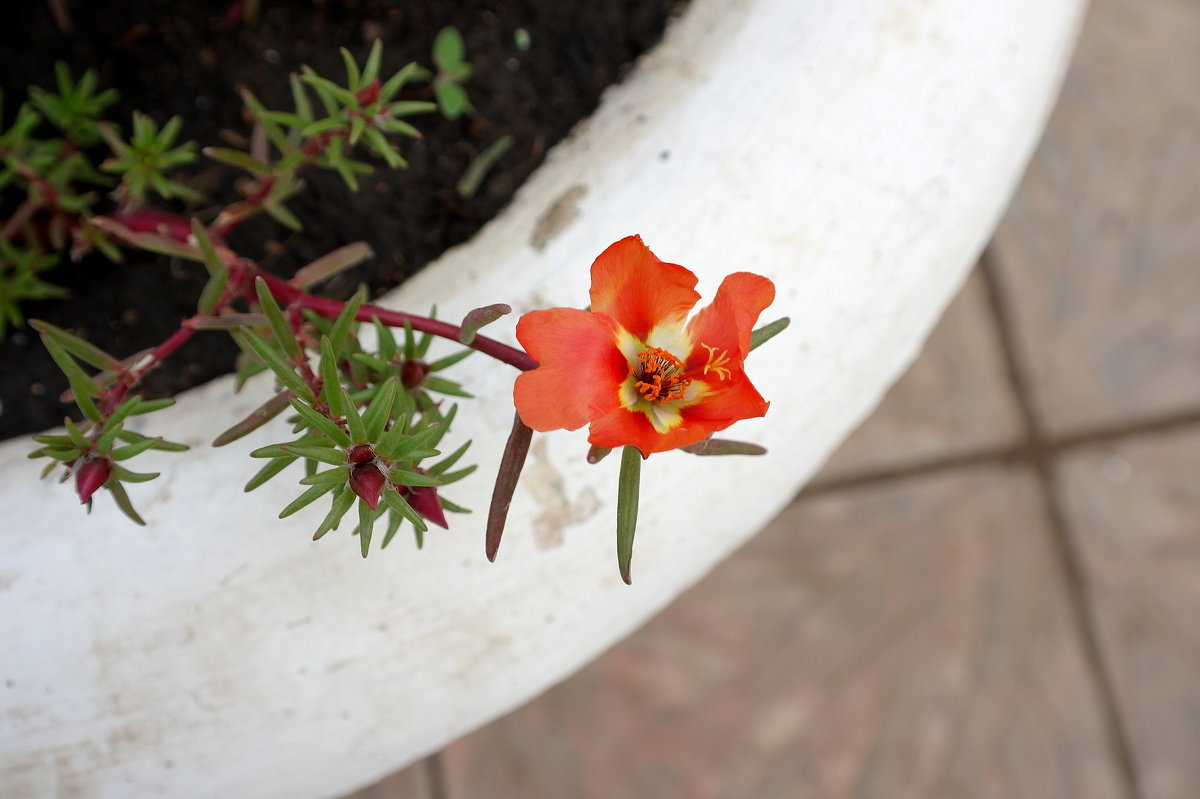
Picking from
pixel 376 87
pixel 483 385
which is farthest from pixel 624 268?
pixel 376 87

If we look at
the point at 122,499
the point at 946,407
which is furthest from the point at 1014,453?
the point at 122,499

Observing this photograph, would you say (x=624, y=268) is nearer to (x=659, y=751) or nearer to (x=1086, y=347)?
(x=659, y=751)

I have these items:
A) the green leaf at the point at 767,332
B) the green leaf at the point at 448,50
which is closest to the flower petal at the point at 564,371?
the green leaf at the point at 767,332

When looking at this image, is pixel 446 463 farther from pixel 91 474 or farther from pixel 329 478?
pixel 91 474

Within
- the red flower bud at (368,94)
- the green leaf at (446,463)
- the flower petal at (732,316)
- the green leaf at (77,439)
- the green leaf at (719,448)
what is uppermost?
the red flower bud at (368,94)

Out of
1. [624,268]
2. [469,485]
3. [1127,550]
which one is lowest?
[1127,550]

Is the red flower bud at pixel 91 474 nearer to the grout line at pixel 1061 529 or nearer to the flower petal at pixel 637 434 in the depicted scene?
the flower petal at pixel 637 434

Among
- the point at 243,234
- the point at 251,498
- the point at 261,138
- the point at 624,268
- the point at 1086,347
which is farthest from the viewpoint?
the point at 1086,347
